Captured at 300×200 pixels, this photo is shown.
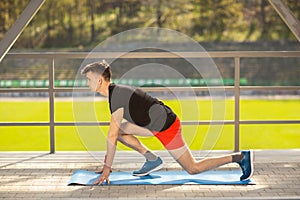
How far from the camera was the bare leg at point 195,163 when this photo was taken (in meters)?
4.28

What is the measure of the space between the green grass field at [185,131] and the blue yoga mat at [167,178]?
36.3 inches

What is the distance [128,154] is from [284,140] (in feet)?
31.2

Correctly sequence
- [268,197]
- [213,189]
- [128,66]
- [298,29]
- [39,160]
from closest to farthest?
1. [268,197]
2. [213,189]
3. [298,29]
4. [39,160]
5. [128,66]

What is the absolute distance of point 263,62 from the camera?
28.3 meters

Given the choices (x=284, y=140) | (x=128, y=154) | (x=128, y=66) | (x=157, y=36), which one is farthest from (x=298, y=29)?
(x=157, y=36)

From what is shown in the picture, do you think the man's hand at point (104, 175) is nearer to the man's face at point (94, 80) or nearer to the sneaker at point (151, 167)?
the sneaker at point (151, 167)

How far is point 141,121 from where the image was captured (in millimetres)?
4223

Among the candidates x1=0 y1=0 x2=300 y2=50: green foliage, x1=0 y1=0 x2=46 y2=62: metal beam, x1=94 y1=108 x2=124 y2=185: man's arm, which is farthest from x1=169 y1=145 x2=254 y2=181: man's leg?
x1=0 y1=0 x2=300 y2=50: green foliage

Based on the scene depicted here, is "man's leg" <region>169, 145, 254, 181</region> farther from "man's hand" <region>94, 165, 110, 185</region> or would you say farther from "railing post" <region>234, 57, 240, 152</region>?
"railing post" <region>234, 57, 240, 152</region>

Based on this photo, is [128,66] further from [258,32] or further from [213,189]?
[213,189]

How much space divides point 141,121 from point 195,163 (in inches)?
19.7

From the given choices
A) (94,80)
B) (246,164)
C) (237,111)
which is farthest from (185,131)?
(94,80)

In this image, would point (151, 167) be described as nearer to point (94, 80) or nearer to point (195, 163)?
point (195, 163)

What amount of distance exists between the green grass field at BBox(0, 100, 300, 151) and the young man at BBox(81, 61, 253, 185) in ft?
4.15
